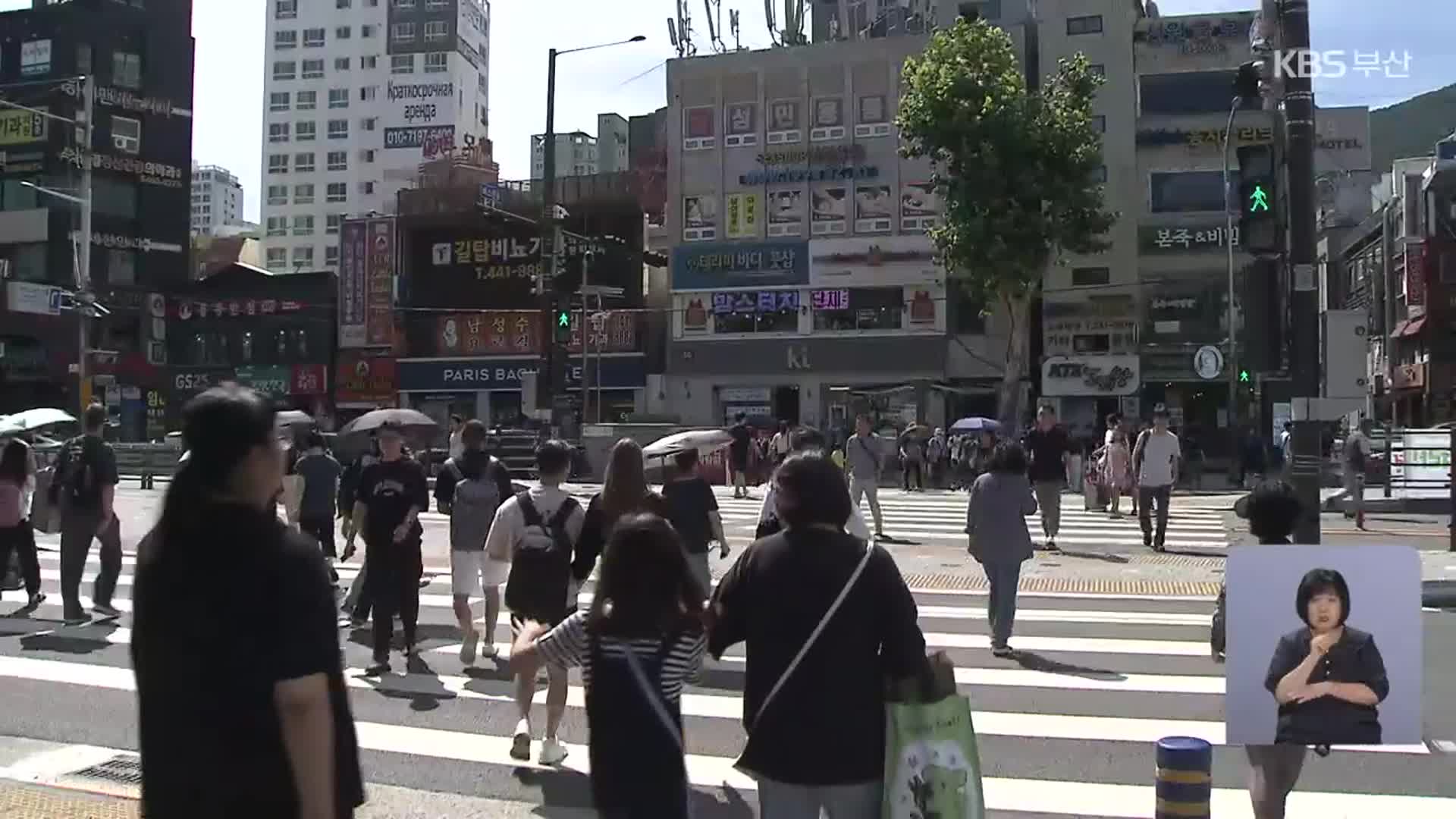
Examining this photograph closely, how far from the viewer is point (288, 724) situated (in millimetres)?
2762

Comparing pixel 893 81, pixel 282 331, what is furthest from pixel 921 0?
pixel 282 331

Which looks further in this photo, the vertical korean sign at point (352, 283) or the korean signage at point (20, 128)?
the korean signage at point (20, 128)

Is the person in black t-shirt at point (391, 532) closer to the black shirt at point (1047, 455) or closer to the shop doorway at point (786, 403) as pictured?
the black shirt at point (1047, 455)

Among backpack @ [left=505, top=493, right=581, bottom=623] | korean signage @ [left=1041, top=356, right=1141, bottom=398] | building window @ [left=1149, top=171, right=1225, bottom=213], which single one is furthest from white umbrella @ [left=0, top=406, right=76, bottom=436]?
building window @ [left=1149, top=171, right=1225, bottom=213]

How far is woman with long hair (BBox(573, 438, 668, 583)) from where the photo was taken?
692cm

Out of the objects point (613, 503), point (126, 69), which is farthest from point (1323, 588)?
point (126, 69)

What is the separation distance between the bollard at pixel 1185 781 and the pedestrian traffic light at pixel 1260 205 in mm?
6523

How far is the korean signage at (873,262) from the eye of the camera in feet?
139

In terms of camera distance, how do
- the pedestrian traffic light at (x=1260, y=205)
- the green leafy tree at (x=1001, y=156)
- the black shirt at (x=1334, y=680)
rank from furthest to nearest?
the green leafy tree at (x=1001, y=156) < the pedestrian traffic light at (x=1260, y=205) < the black shirt at (x=1334, y=680)

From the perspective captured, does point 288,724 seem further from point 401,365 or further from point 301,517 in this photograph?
point 401,365

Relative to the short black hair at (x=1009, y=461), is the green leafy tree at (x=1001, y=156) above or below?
above

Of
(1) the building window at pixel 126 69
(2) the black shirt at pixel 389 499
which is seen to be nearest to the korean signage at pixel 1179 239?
(2) the black shirt at pixel 389 499

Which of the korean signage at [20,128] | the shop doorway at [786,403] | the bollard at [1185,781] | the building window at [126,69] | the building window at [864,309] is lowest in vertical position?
the bollard at [1185,781]

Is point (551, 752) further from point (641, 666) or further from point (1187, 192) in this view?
point (1187, 192)
